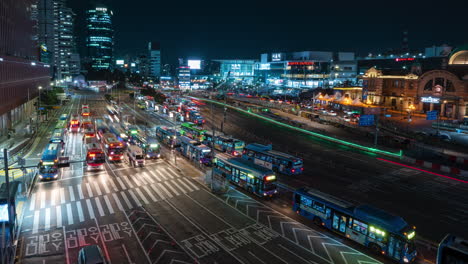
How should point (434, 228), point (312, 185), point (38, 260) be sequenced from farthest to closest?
point (312, 185)
point (434, 228)
point (38, 260)

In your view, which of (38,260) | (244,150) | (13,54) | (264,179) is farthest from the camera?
(13,54)

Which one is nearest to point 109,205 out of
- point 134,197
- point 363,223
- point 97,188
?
point 134,197

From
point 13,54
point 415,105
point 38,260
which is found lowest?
point 38,260

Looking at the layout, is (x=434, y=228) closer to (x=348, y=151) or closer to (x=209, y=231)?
(x=209, y=231)

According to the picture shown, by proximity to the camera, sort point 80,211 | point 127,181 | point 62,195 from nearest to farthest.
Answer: point 80,211 < point 62,195 < point 127,181

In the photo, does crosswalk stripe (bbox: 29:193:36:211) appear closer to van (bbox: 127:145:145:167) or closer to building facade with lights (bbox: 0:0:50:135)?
van (bbox: 127:145:145:167)

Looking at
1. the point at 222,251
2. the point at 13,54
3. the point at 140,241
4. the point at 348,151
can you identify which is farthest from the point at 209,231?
the point at 13,54

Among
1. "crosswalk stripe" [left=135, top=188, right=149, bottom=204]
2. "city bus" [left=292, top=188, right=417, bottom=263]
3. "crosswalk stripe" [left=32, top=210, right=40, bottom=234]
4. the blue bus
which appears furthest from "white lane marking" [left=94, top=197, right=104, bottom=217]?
"city bus" [left=292, top=188, right=417, bottom=263]

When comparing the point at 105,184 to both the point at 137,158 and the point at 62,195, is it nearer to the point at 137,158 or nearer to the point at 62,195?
the point at 62,195
